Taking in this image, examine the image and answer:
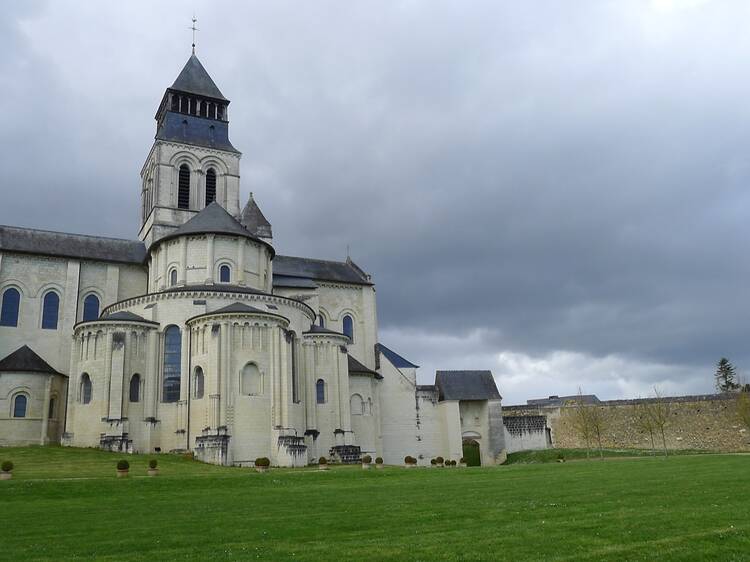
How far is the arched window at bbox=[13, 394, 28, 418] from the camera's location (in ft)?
134

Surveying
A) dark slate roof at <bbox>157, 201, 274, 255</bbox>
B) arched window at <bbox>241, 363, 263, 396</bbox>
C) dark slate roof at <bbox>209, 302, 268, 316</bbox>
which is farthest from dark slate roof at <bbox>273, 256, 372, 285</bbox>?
arched window at <bbox>241, 363, 263, 396</bbox>

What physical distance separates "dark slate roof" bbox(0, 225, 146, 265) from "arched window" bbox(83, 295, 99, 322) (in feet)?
9.75

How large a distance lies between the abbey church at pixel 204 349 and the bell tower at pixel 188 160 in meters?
0.17

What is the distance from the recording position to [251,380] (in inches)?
1516

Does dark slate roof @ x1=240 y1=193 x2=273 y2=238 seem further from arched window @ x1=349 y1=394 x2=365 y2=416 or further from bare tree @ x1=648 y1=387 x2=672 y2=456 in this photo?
bare tree @ x1=648 y1=387 x2=672 y2=456

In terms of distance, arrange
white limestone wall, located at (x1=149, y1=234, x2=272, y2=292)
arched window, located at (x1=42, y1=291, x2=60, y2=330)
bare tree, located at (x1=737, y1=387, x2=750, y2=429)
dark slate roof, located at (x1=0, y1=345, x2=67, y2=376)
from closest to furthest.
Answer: dark slate roof, located at (x1=0, y1=345, x2=67, y2=376), bare tree, located at (x1=737, y1=387, x2=750, y2=429), white limestone wall, located at (x1=149, y1=234, x2=272, y2=292), arched window, located at (x1=42, y1=291, x2=60, y2=330)

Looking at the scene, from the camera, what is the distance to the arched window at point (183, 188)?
5728cm

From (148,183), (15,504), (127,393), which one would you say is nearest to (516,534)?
(15,504)

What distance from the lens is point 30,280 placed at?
46094 millimetres

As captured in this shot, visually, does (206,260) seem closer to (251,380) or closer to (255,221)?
(251,380)

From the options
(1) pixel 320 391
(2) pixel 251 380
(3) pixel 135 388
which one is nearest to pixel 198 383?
(2) pixel 251 380

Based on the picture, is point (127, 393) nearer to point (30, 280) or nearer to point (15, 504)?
point (30, 280)

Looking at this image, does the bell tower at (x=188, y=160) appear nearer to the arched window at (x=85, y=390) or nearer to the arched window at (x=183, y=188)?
the arched window at (x=183, y=188)

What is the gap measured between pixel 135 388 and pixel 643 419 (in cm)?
3702
